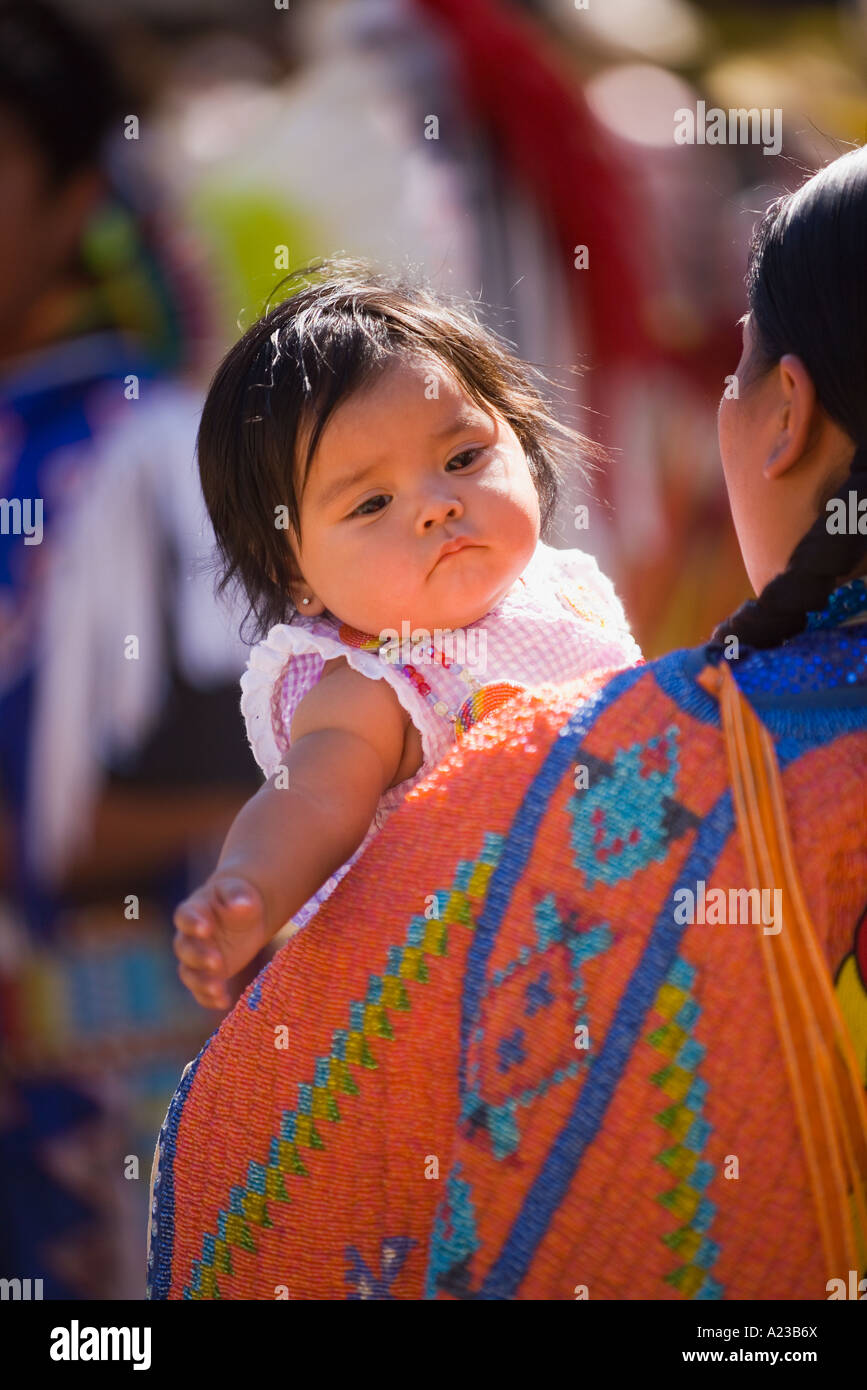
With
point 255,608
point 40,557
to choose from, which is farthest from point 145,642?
point 255,608

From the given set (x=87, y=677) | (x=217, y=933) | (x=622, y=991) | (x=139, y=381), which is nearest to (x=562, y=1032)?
(x=622, y=991)

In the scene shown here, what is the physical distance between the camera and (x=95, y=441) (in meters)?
3.35

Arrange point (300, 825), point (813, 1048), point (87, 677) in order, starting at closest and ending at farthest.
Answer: point (813, 1048)
point (300, 825)
point (87, 677)

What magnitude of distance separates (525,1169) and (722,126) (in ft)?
11.3

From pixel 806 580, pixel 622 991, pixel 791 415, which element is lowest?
pixel 622 991

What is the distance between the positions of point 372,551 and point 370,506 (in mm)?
62

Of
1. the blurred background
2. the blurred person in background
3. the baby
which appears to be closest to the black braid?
the baby

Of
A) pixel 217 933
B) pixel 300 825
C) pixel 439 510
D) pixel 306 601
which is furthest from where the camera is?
pixel 306 601

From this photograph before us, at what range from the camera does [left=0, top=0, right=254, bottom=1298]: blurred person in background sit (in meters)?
3.29

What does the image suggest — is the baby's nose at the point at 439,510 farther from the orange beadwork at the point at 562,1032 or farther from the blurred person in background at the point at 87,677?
the blurred person in background at the point at 87,677

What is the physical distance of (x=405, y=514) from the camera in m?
1.53

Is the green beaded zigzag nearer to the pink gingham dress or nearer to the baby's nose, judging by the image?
the pink gingham dress

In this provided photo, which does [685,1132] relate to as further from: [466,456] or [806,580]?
[466,456]
